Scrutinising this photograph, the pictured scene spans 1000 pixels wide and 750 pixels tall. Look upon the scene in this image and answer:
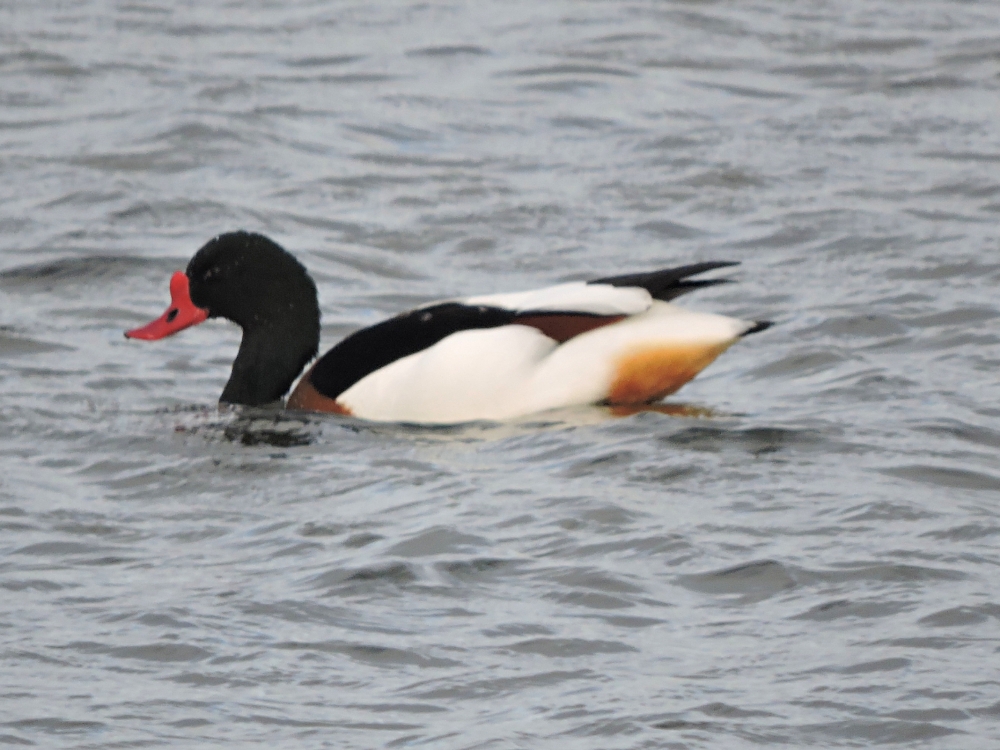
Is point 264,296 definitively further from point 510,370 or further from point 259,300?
point 510,370

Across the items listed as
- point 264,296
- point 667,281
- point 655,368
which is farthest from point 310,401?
point 667,281

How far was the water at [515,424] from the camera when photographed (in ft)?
15.9

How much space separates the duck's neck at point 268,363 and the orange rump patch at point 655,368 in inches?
57.1

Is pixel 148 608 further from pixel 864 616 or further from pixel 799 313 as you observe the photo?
pixel 799 313

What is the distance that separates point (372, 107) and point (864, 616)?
9000 mm

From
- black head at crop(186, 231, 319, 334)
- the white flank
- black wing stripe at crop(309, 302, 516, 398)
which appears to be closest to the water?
the white flank

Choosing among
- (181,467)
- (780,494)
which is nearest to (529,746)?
(780,494)

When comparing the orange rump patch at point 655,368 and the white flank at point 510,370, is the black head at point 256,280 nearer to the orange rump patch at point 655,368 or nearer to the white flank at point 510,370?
the white flank at point 510,370

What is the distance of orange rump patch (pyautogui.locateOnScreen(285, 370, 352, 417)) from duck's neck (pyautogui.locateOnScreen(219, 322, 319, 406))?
0.19m

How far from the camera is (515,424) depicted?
7473 millimetres

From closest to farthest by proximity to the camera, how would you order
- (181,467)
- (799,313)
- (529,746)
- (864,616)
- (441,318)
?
(529,746) → (864,616) → (181,467) → (441,318) → (799,313)

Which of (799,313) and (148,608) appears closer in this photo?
(148,608)

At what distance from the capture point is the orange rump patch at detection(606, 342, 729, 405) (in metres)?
7.53

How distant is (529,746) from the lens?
4500 millimetres
